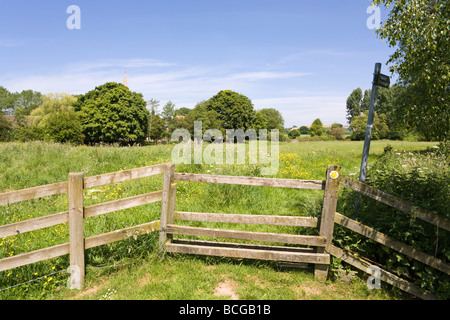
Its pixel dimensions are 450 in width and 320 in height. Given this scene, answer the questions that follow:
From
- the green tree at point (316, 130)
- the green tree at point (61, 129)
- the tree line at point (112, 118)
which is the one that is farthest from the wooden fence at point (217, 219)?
the green tree at point (316, 130)

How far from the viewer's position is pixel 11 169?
37.7 feet

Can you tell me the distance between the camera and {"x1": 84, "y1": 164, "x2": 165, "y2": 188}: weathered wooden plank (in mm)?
3857

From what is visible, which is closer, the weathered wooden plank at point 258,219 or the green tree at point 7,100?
the weathered wooden plank at point 258,219

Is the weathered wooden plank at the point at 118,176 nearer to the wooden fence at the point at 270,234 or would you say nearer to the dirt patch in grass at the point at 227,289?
the wooden fence at the point at 270,234

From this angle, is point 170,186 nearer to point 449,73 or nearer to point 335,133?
point 449,73

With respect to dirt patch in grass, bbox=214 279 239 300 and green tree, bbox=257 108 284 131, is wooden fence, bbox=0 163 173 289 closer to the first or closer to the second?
dirt patch in grass, bbox=214 279 239 300

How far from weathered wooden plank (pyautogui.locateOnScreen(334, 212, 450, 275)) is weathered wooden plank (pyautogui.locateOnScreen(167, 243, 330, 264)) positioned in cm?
62

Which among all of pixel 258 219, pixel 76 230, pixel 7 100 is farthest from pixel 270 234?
pixel 7 100

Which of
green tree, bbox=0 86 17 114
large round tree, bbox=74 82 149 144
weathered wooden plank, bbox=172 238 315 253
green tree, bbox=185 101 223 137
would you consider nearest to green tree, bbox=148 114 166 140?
green tree, bbox=185 101 223 137

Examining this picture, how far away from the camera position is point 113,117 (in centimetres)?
4231

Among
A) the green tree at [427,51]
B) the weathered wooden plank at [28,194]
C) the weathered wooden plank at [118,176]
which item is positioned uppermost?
the green tree at [427,51]

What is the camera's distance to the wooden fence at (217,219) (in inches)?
143

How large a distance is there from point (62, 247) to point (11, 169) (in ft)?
34.1
